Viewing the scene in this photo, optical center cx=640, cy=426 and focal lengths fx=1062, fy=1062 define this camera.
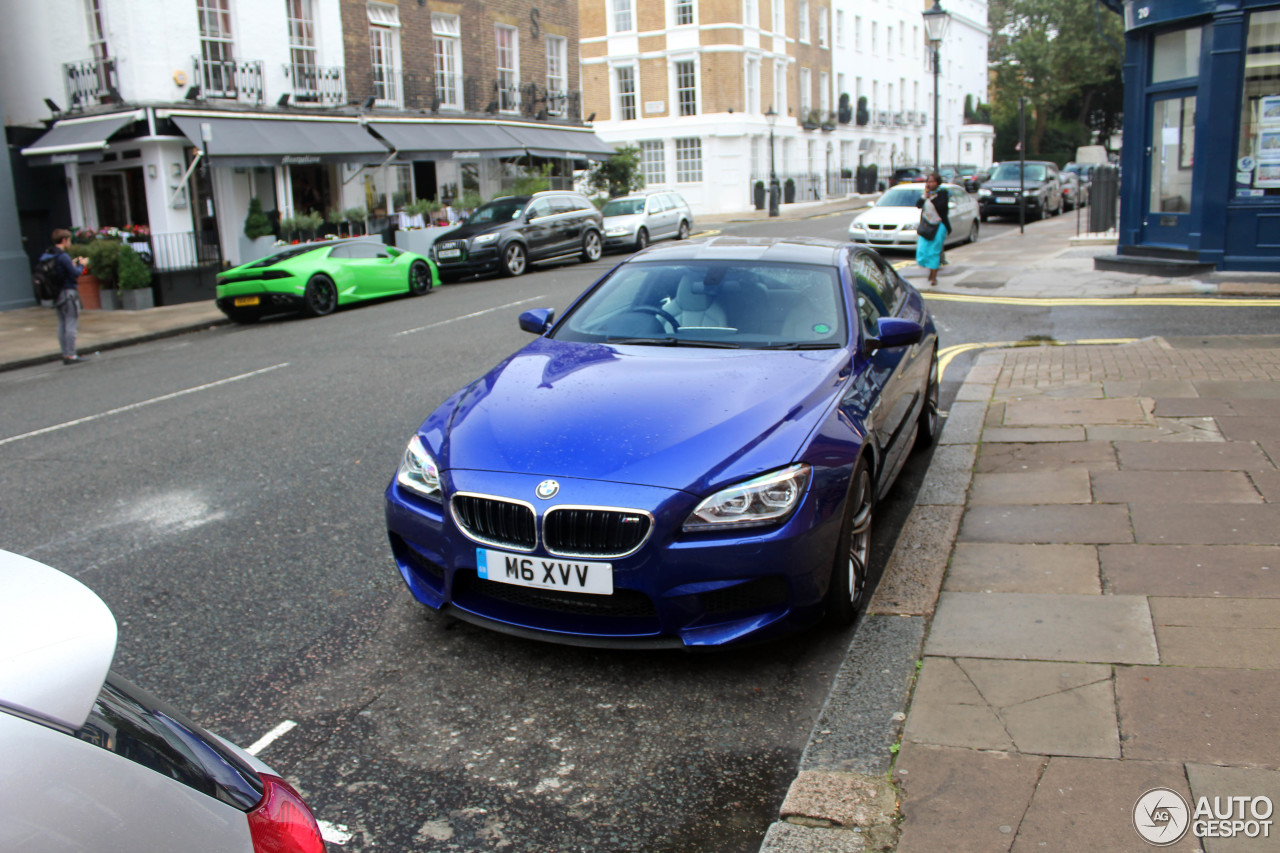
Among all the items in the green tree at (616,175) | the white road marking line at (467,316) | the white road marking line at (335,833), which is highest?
the green tree at (616,175)

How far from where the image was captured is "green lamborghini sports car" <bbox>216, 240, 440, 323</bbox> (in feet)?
55.8

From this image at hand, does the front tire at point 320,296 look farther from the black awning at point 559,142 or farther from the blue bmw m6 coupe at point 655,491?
the blue bmw m6 coupe at point 655,491

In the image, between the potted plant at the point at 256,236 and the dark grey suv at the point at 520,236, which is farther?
the potted plant at the point at 256,236

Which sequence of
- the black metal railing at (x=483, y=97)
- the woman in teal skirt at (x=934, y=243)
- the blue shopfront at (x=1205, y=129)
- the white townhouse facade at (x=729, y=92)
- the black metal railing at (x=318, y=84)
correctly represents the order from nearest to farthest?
the blue shopfront at (x=1205, y=129)
the woman in teal skirt at (x=934, y=243)
the black metal railing at (x=318, y=84)
the black metal railing at (x=483, y=97)
the white townhouse facade at (x=729, y=92)

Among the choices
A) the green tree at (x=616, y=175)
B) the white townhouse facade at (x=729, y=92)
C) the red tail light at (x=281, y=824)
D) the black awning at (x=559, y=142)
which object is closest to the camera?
the red tail light at (x=281, y=824)

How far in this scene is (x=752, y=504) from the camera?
12.6ft

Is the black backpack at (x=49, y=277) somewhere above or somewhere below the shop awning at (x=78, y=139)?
below

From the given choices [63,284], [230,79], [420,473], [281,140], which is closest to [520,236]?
[281,140]

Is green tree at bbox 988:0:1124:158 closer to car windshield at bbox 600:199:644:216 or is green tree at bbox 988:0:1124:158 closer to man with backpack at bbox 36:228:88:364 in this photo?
car windshield at bbox 600:199:644:216

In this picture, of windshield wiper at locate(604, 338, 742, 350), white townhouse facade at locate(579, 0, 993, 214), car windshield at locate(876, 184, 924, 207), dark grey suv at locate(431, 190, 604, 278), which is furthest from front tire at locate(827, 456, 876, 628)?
white townhouse facade at locate(579, 0, 993, 214)

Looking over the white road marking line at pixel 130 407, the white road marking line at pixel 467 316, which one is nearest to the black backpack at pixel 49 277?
the white road marking line at pixel 130 407

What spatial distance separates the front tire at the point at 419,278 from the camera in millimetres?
19594

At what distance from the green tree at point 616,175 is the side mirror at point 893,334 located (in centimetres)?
3048

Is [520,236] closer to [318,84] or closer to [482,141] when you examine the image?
[318,84]
